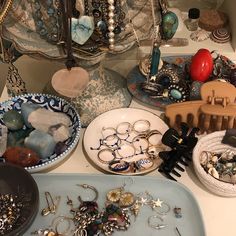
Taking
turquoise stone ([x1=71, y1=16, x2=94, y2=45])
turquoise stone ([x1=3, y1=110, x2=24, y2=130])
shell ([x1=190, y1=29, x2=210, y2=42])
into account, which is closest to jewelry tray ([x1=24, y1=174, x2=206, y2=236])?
turquoise stone ([x1=3, y1=110, x2=24, y2=130])

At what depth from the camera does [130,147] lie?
728 mm

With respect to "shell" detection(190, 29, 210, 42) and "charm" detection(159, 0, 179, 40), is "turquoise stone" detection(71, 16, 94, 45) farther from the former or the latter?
"shell" detection(190, 29, 210, 42)

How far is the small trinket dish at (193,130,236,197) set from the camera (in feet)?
2.04

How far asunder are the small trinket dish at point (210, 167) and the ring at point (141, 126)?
116 mm

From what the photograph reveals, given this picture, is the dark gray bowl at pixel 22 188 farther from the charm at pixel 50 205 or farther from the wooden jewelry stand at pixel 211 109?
the wooden jewelry stand at pixel 211 109

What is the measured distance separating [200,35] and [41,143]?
45 cm

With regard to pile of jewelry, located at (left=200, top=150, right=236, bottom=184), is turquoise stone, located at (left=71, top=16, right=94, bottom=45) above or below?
above

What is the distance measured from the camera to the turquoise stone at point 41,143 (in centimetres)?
68

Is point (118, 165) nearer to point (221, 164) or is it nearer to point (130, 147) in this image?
point (130, 147)

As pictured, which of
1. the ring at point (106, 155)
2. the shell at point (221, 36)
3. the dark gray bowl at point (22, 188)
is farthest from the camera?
the shell at point (221, 36)

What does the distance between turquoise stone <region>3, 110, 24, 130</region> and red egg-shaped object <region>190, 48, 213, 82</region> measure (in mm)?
327

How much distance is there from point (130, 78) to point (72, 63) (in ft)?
0.60

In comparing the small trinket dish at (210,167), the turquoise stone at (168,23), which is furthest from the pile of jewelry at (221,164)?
the turquoise stone at (168,23)

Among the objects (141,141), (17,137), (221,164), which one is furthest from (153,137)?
(17,137)
